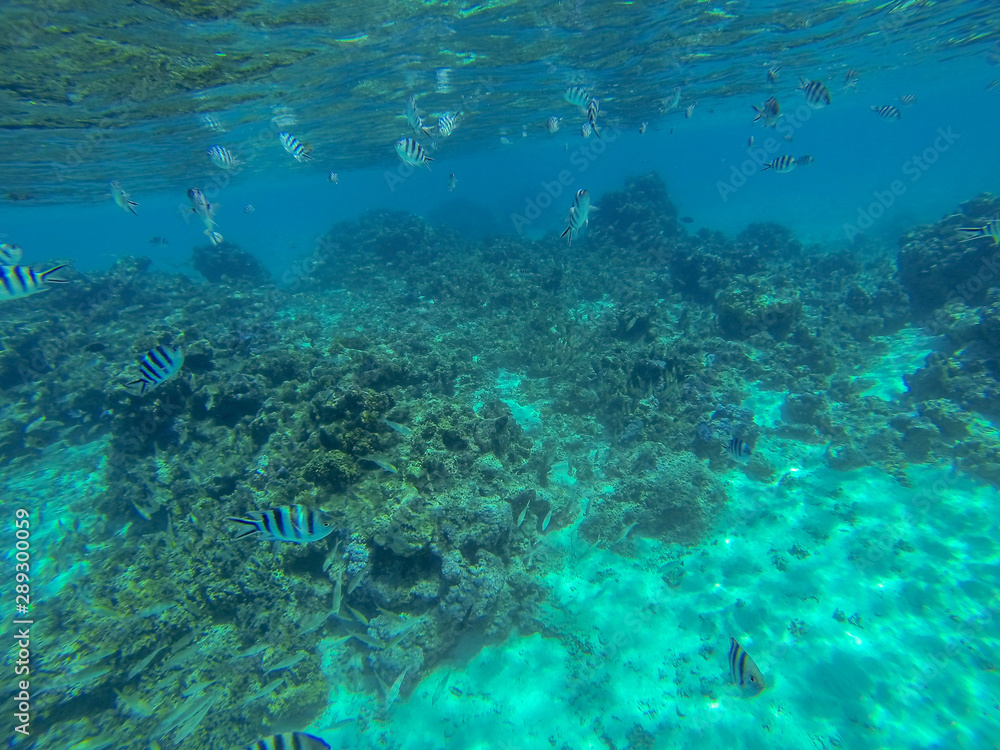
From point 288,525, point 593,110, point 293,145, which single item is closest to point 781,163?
point 593,110

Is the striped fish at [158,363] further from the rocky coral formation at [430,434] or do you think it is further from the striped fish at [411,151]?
the striped fish at [411,151]

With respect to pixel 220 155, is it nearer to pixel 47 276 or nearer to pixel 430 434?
pixel 47 276

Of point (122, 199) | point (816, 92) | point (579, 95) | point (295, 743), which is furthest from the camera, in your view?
point (122, 199)

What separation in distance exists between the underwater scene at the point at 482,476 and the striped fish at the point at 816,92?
0.23 metres

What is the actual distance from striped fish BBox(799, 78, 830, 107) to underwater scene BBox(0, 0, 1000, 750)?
23 cm

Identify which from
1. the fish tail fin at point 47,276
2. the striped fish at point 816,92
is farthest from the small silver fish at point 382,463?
the striped fish at point 816,92

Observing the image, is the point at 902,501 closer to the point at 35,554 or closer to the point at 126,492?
the point at 126,492

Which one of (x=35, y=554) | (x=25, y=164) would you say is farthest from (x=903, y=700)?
(x=25, y=164)

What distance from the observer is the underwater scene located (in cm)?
534

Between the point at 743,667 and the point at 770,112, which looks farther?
the point at 770,112

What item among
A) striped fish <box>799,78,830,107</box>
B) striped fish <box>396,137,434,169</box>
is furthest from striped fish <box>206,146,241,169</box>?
striped fish <box>799,78,830,107</box>

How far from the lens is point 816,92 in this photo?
9289 mm

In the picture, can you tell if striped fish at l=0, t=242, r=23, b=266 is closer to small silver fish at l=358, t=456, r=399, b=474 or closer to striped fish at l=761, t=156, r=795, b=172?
small silver fish at l=358, t=456, r=399, b=474

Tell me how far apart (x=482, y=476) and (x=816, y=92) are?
11.0m
